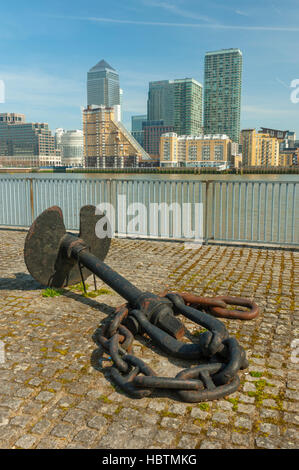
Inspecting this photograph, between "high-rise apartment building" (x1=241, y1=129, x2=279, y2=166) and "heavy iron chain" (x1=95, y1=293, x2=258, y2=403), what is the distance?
17757cm

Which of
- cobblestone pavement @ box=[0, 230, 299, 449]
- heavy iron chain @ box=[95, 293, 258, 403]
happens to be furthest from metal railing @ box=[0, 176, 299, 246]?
heavy iron chain @ box=[95, 293, 258, 403]

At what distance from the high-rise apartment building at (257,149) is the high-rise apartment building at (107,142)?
146ft

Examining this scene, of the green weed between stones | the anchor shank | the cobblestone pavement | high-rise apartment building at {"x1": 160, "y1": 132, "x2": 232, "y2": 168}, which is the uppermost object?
high-rise apartment building at {"x1": 160, "y1": 132, "x2": 232, "y2": 168}

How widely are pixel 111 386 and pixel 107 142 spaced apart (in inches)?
7236

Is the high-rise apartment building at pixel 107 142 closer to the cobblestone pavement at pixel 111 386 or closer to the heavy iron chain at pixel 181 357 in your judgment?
the cobblestone pavement at pixel 111 386

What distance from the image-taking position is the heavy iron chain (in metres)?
3.17

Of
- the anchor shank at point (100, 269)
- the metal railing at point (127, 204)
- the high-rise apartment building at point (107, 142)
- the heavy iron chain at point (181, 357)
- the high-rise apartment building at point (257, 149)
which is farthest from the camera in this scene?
the high-rise apartment building at point (257, 149)

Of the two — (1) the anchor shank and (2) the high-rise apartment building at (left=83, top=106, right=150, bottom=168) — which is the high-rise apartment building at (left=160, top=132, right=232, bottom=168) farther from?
(1) the anchor shank

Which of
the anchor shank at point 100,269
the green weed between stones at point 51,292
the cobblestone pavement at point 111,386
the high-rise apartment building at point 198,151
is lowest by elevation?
the cobblestone pavement at point 111,386

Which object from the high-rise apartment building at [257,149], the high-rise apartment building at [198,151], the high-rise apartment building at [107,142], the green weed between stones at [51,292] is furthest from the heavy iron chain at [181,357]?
the high-rise apartment building at [257,149]

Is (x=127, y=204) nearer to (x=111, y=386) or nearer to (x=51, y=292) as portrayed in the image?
(x=51, y=292)

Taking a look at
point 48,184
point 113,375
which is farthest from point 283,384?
point 48,184

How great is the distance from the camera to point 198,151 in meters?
168

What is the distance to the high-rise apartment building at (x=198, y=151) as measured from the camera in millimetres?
163500
